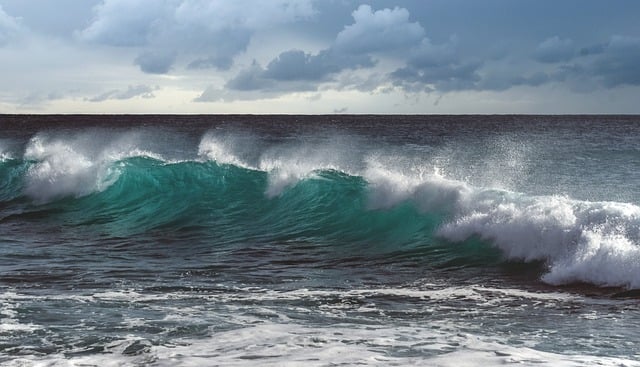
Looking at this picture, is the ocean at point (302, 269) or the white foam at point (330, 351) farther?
the ocean at point (302, 269)

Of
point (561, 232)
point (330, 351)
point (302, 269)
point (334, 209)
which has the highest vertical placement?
point (561, 232)

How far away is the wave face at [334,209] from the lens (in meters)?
14.0

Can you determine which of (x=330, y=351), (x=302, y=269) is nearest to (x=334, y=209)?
(x=302, y=269)

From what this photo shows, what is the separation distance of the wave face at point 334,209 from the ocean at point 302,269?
57 millimetres

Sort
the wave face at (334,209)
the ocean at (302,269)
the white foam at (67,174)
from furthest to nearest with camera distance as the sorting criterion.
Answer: the white foam at (67,174)
the wave face at (334,209)
the ocean at (302,269)

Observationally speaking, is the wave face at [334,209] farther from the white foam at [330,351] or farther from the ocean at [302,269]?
the white foam at [330,351]

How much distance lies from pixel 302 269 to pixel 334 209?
6621 mm

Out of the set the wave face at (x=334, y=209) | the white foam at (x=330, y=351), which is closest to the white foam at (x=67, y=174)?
the wave face at (x=334, y=209)

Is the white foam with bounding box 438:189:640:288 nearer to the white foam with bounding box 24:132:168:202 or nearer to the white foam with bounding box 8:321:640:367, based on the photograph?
the white foam with bounding box 8:321:640:367

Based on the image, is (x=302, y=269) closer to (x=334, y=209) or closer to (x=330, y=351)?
(x=330, y=351)

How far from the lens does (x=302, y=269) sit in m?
14.0

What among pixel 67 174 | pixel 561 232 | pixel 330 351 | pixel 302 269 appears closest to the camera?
pixel 330 351

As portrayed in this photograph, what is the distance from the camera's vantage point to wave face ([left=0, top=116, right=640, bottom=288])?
1398 cm

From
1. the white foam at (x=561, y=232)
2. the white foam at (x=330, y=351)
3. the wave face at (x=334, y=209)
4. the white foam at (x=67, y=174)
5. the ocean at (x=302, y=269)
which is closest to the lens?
the white foam at (x=330, y=351)
